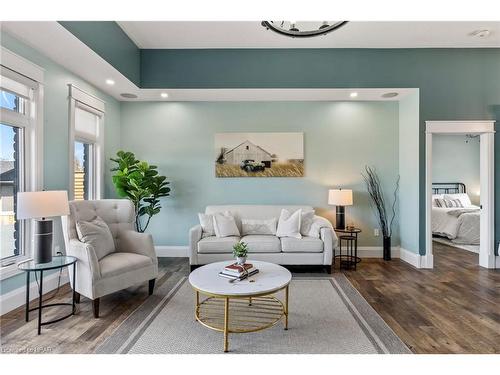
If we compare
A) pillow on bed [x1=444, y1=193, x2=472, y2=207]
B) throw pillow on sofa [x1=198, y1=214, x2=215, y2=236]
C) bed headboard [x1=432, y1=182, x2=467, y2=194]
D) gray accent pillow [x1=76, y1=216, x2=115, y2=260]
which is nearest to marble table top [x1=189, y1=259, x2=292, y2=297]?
gray accent pillow [x1=76, y1=216, x2=115, y2=260]

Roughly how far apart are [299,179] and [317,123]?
1005 mm

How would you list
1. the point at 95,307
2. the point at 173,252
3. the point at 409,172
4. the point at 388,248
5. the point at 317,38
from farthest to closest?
the point at 173,252, the point at 388,248, the point at 409,172, the point at 317,38, the point at 95,307

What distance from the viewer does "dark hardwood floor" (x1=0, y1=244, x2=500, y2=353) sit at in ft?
7.11

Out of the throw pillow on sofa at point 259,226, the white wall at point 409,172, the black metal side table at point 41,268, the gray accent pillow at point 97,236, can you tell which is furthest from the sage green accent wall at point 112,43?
the white wall at point 409,172

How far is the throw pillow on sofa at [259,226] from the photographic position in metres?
4.26

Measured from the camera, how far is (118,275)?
274 centimetres

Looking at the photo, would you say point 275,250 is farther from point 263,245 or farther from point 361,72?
point 361,72

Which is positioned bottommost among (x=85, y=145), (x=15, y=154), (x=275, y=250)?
(x=275, y=250)

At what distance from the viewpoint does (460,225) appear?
220 inches

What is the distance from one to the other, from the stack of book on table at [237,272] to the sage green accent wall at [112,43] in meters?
2.64

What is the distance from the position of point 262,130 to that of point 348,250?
2.49m

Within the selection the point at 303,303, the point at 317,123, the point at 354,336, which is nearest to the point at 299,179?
the point at 317,123

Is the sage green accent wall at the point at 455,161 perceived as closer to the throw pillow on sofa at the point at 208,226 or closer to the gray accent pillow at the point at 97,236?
the throw pillow on sofa at the point at 208,226

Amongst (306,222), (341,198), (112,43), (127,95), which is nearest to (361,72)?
(341,198)
